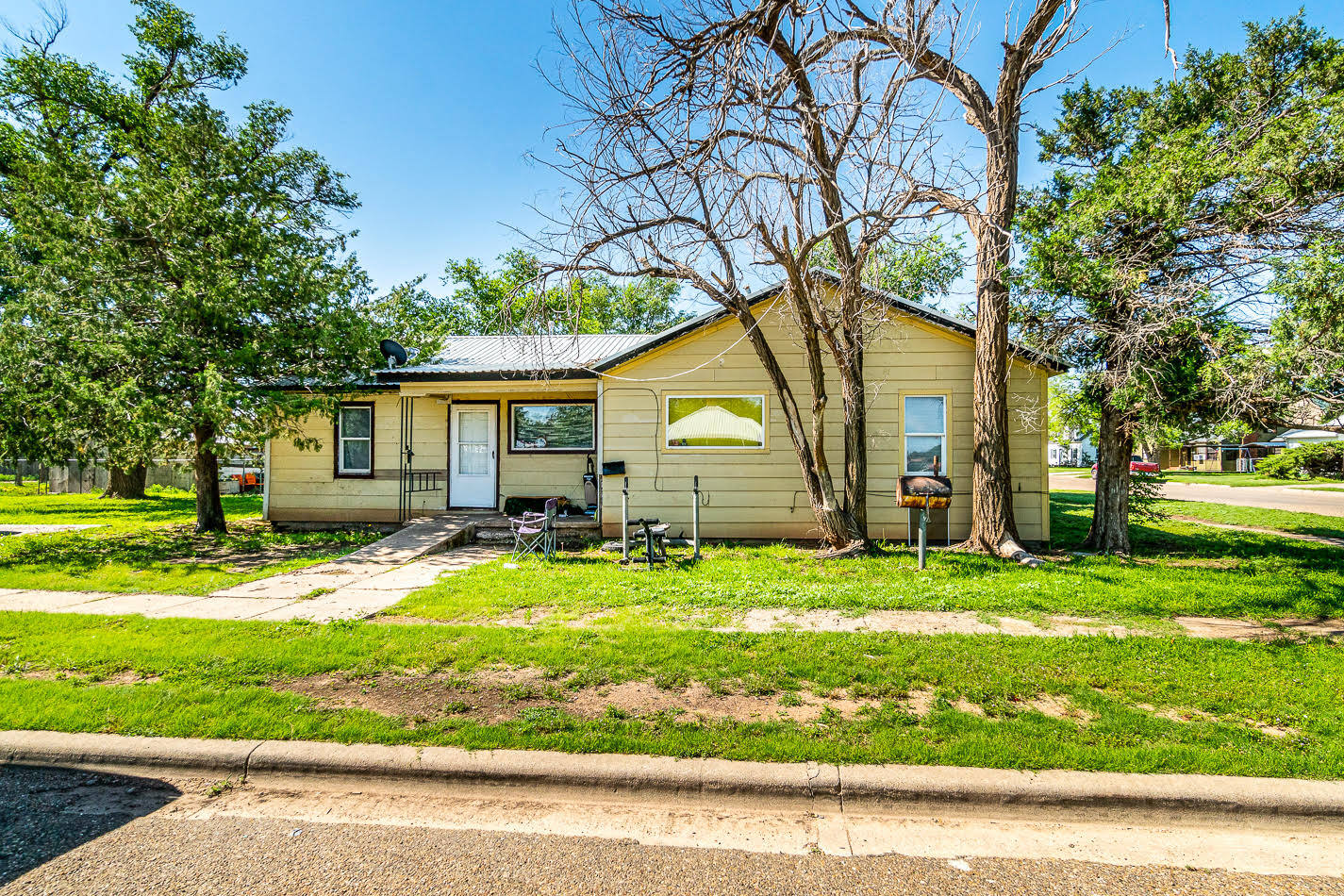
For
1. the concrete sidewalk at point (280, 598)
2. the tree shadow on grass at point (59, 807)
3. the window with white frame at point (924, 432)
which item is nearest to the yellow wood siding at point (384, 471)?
the concrete sidewalk at point (280, 598)

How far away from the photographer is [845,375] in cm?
941

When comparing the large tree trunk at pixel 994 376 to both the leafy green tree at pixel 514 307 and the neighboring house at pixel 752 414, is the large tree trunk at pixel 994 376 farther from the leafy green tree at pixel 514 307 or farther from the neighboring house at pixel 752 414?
the leafy green tree at pixel 514 307

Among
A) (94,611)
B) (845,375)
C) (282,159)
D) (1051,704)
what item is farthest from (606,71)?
(282,159)

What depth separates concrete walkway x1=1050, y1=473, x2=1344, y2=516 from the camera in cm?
1784

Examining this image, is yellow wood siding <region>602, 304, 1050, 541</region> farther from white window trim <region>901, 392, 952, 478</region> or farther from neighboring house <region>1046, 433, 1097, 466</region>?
neighboring house <region>1046, 433, 1097, 466</region>

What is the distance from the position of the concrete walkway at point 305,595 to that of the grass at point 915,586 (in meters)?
0.54

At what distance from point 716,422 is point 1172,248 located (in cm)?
709

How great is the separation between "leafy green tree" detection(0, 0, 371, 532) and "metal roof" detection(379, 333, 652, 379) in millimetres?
1628

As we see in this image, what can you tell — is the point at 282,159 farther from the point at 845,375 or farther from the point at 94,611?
the point at 845,375

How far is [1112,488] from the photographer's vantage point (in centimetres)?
1030

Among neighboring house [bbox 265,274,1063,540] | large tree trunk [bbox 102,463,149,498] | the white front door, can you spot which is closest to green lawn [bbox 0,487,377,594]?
the white front door

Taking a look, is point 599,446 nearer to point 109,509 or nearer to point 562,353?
point 562,353

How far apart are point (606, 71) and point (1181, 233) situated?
321 inches

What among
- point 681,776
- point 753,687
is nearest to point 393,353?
point 753,687
